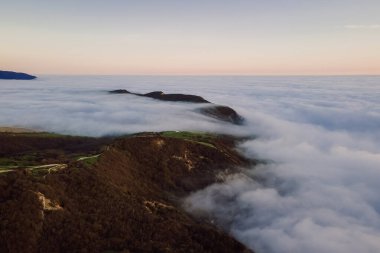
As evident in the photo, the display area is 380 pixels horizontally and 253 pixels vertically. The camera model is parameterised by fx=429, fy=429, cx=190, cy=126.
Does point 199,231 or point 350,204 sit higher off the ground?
point 199,231

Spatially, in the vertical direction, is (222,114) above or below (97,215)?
below

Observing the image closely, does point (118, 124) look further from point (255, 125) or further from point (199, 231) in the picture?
point (199, 231)

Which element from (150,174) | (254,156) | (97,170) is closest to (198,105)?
(254,156)

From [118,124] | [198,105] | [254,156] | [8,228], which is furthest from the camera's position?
[198,105]

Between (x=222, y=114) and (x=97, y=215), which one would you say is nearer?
(x=97, y=215)

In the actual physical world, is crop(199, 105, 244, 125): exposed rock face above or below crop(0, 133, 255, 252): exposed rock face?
below

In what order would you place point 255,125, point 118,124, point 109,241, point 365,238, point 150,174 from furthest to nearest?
point 255,125
point 118,124
point 150,174
point 365,238
point 109,241

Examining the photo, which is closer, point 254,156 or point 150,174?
point 150,174

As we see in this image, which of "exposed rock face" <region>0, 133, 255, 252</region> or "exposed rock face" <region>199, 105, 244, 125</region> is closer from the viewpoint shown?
"exposed rock face" <region>0, 133, 255, 252</region>
